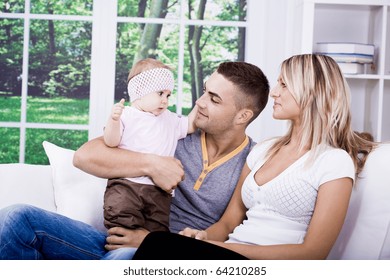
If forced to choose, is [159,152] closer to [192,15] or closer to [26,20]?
[26,20]

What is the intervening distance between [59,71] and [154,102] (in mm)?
2977

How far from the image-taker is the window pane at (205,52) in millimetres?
4547

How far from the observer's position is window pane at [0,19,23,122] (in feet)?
14.8

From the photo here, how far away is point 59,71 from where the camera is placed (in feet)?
16.8

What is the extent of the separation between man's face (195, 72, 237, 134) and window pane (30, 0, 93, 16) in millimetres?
2628

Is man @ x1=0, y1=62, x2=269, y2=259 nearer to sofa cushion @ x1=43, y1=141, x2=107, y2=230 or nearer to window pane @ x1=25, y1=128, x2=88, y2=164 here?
sofa cushion @ x1=43, y1=141, x2=107, y2=230

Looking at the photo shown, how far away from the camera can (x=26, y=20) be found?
12.4 ft

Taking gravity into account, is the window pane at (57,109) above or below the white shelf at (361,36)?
below

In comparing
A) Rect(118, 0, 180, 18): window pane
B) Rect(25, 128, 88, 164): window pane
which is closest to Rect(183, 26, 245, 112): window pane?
Rect(118, 0, 180, 18): window pane

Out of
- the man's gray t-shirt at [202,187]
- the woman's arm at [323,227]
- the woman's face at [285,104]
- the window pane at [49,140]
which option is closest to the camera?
the woman's arm at [323,227]

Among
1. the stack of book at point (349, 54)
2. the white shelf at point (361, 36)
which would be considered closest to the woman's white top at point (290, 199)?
the stack of book at point (349, 54)

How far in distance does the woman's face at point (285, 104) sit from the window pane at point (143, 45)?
2.22m

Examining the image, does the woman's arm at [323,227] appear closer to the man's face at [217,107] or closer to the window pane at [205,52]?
the man's face at [217,107]

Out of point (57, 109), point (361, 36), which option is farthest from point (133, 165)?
point (57, 109)
